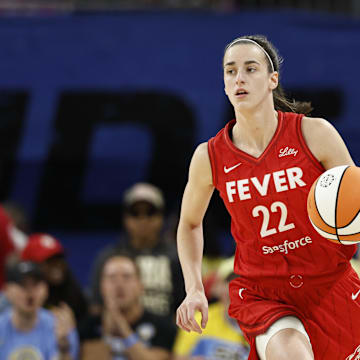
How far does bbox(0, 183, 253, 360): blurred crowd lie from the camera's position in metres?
7.52

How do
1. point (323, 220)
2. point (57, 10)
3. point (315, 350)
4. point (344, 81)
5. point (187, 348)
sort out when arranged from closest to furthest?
point (323, 220), point (315, 350), point (187, 348), point (344, 81), point (57, 10)

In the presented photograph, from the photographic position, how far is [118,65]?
10.0m

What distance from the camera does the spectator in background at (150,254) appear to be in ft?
27.6

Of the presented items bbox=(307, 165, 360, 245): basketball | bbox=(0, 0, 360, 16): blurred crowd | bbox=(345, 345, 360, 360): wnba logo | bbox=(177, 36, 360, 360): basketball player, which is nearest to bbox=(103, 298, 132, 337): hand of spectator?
bbox=(177, 36, 360, 360): basketball player

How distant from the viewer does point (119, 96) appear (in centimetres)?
1002

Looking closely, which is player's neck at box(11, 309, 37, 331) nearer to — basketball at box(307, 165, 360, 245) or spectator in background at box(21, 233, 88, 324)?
spectator in background at box(21, 233, 88, 324)

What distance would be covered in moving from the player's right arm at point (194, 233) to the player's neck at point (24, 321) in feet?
9.68

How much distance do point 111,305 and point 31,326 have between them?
71 cm

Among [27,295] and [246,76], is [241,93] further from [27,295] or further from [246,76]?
[27,295]

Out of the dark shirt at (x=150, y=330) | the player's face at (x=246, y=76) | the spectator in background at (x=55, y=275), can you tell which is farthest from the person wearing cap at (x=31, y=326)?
the player's face at (x=246, y=76)

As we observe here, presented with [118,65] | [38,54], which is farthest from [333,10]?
[38,54]

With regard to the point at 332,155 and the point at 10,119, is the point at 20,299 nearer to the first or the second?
the point at 10,119

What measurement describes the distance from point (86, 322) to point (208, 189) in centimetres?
310

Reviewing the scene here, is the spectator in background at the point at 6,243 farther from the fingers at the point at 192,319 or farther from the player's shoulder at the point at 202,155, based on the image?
the fingers at the point at 192,319
